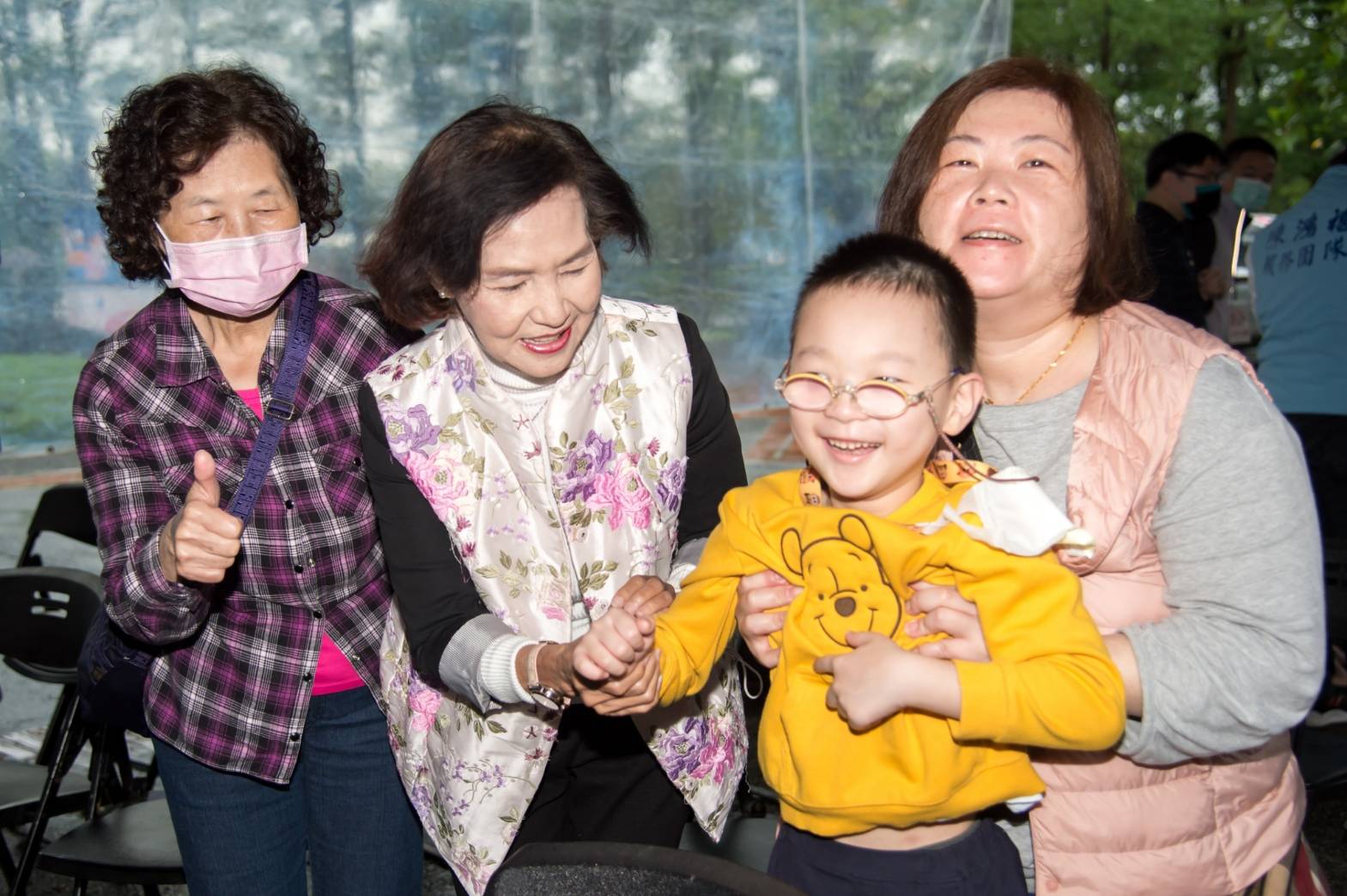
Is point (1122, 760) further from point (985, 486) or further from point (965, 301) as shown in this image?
point (965, 301)

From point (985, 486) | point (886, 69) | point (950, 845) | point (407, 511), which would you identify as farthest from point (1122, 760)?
point (886, 69)

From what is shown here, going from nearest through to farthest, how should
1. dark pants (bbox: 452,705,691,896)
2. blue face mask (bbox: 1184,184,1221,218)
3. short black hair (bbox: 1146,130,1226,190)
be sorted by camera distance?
dark pants (bbox: 452,705,691,896) < short black hair (bbox: 1146,130,1226,190) < blue face mask (bbox: 1184,184,1221,218)

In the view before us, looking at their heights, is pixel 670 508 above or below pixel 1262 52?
below

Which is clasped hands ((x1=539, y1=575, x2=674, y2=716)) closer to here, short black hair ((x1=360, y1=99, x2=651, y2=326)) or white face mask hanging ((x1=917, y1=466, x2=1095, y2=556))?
white face mask hanging ((x1=917, y1=466, x2=1095, y2=556))

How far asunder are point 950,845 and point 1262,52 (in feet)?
63.6

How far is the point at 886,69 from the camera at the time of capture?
7.40m

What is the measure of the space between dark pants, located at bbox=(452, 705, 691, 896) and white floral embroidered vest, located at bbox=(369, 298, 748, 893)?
8 centimetres

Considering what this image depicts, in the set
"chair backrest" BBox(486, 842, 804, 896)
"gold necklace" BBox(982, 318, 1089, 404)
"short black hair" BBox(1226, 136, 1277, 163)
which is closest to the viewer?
"chair backrest" BBox(486, 842, 804, 896)

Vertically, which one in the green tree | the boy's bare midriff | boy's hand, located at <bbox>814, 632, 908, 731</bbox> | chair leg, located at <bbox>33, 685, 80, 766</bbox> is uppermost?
the green tree

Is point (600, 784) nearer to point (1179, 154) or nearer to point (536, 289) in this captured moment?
point (536, 289)

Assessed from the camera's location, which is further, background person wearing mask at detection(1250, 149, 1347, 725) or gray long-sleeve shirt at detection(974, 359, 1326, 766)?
background person wearing mask at detection(1250, 149, 1347, 725)

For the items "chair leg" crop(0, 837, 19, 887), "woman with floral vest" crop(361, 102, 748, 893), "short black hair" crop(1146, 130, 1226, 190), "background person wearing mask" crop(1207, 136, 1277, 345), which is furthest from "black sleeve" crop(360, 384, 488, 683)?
"background person wearing mask" crop(1207, 136, 1277, 345)

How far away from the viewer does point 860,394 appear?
1538mm

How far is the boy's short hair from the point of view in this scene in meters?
1.57
